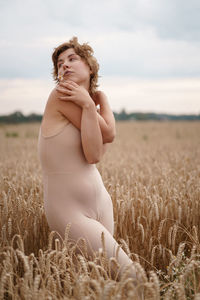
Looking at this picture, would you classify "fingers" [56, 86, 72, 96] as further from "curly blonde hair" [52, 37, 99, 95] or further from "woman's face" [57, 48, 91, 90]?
"curly blonde hair" [52, 37, 99, 95]

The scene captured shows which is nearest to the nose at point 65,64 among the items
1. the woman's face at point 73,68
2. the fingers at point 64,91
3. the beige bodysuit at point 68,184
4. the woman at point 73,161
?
the woman's face at point 73,68

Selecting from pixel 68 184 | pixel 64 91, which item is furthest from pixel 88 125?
pixel 68 184

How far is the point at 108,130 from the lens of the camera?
1987 mm

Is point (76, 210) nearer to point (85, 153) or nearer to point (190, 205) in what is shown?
point (85, 153)

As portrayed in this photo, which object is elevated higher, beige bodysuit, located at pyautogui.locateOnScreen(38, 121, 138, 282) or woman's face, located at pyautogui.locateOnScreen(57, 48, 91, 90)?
woman's face, located at pyautogui.locateOnScreen(57, 48, 91, 90)

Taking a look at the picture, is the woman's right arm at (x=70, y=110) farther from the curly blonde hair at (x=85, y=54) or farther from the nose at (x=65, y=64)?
the curly blonde hair at (x=85, y=54)

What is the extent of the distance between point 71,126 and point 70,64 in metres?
0.45

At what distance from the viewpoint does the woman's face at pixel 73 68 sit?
6.57 ft

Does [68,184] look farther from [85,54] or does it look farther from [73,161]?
[85,54]

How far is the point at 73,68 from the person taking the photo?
2.01 meters

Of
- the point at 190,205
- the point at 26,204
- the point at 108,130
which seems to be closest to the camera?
the point at 108,130

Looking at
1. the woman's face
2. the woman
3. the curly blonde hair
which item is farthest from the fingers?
the curly blonde hair

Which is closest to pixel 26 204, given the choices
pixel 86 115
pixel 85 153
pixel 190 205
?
pixel 85 153

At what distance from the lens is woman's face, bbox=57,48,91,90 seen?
200cm
